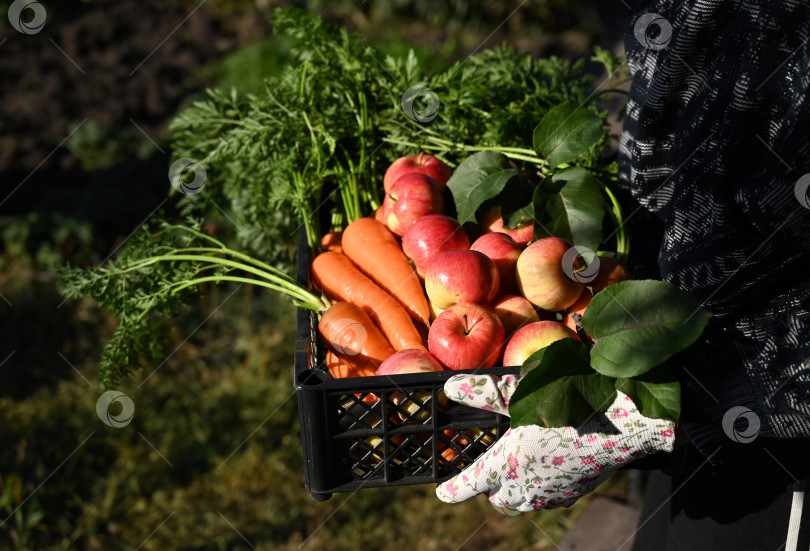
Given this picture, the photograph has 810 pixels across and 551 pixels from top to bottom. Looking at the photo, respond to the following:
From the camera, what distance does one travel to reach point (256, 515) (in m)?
2.38

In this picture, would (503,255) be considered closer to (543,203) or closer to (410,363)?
(543,203)

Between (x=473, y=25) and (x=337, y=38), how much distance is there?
3.97m

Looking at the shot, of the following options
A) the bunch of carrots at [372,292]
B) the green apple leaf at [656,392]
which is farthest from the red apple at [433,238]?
the green apple leaf at [656,392]

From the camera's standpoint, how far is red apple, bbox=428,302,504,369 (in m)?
1.19

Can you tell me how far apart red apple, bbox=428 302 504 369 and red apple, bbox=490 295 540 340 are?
5 centimetres

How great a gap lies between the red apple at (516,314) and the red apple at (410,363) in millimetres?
167

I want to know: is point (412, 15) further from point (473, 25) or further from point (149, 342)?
point (149, 342)

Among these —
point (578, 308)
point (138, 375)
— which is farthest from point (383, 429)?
point (138, 375)

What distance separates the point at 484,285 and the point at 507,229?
0.20 metres

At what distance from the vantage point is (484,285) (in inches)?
50.8

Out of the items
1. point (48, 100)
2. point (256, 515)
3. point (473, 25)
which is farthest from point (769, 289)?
point (473, 25)

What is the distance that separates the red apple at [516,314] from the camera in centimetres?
131

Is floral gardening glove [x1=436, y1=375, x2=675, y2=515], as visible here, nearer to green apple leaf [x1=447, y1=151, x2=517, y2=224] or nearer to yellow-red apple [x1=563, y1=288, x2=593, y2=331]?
yellow-red apple [x1=563, y1=288, x2=593, y2=331]

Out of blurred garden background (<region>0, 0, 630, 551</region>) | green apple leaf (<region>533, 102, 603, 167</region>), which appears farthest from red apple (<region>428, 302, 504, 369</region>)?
blurred garden background (<region>0, 0, 630, 551</region>)
